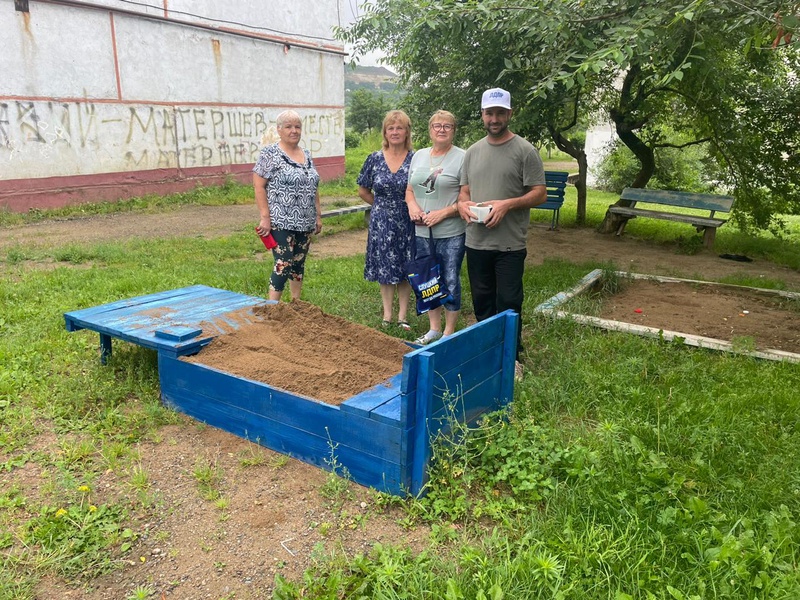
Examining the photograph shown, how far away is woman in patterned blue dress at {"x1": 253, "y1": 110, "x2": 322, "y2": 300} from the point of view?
4824 millimetres

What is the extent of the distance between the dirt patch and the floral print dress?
78.0 inches

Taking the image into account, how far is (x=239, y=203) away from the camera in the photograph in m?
13.4

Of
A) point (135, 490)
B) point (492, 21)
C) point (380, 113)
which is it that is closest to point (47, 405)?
point (135, 490)

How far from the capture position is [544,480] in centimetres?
292

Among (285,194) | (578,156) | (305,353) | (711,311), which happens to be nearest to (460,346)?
(305,353)

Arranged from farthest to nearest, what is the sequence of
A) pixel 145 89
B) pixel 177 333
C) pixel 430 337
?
pixel 145 89 < pixel 430 337 < pixel 177 333

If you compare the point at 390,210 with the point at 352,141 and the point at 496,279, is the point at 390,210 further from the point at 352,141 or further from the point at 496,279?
the point at 352,141

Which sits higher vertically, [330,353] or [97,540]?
[330,353]

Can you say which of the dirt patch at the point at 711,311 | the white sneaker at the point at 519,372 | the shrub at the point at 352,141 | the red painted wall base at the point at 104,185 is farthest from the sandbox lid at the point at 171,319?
the shrub at the point at 352,141

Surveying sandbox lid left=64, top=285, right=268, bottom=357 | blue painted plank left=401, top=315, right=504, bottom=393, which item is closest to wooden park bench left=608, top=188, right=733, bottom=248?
blue painted plank left=401, top=315, right=504, bottom=393

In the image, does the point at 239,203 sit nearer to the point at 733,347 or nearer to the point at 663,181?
the point at 663,181

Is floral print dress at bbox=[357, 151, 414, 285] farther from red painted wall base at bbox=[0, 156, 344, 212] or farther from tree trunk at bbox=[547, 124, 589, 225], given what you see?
red painted wall base at bbox=[0, 156, 344, 212]

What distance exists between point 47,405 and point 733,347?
466cm

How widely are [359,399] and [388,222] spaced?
7.34 feet
